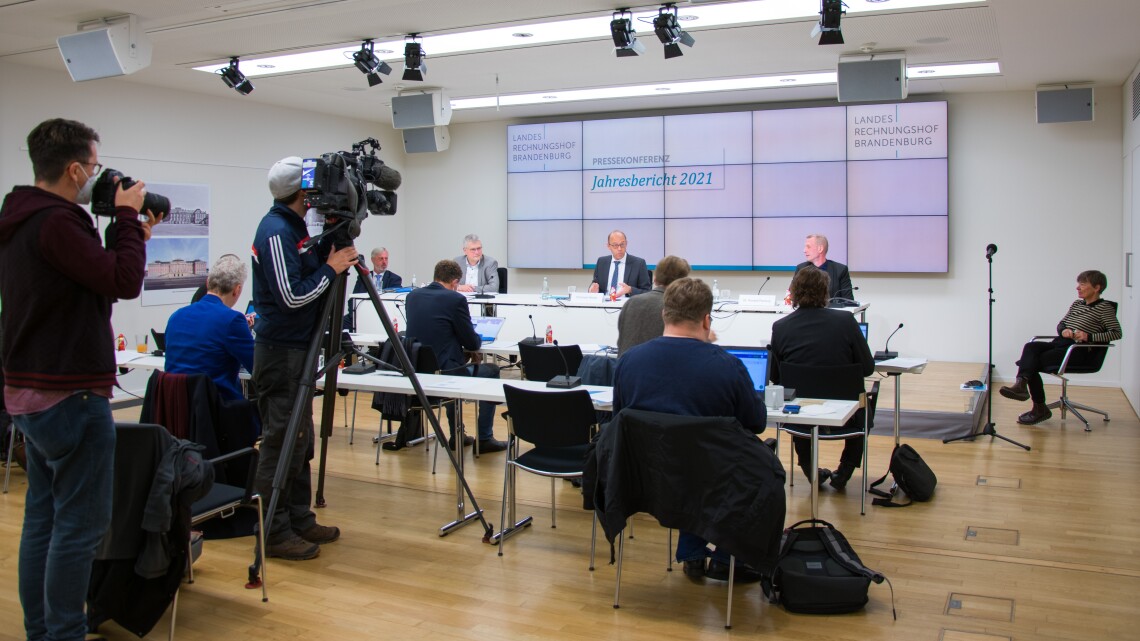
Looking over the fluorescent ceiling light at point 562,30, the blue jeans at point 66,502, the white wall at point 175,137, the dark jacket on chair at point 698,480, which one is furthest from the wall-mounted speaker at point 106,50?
the dark jacket on chair at point 698,480

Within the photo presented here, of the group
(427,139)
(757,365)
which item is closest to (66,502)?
(757,365)

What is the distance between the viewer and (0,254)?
2598 mm

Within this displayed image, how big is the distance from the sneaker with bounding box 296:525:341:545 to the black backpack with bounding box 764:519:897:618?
210cm

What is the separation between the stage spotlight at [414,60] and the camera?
694 cm

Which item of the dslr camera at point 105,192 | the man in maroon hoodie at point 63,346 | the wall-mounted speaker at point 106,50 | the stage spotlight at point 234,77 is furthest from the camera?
the stage spotlight at point 234,77

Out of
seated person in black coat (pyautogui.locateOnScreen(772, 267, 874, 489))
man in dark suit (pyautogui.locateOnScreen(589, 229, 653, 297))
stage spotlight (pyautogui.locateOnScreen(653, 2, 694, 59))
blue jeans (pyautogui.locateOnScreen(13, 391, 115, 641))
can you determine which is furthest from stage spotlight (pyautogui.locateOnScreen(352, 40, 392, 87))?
blue jeans (pyautogui.locateOnScreen(13, 391, 115, 641))

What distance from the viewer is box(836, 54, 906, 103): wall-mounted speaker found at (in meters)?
7.56

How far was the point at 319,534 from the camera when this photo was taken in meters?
4.31

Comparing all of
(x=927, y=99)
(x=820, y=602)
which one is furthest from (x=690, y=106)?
(x=820, y=602)

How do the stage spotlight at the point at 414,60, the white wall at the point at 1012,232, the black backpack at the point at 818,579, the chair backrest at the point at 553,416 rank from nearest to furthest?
the black backpack at the point at 818,579 → the chair backrest at the point at 553,416 → the stage spotlight at the point at 414,60 → the white wall at the point at 1012,232

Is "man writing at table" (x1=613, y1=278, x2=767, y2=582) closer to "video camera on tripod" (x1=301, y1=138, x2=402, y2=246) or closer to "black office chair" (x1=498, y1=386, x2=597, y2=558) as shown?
"black office chair" (x1=498, y1=386, x2=597, y2=558)

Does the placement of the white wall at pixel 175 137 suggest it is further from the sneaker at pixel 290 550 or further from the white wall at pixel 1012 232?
the white wall at pixel 1012 232

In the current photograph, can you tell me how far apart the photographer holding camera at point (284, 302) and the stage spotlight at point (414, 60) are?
10.9 ft

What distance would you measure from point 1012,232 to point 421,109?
6.44 meters
